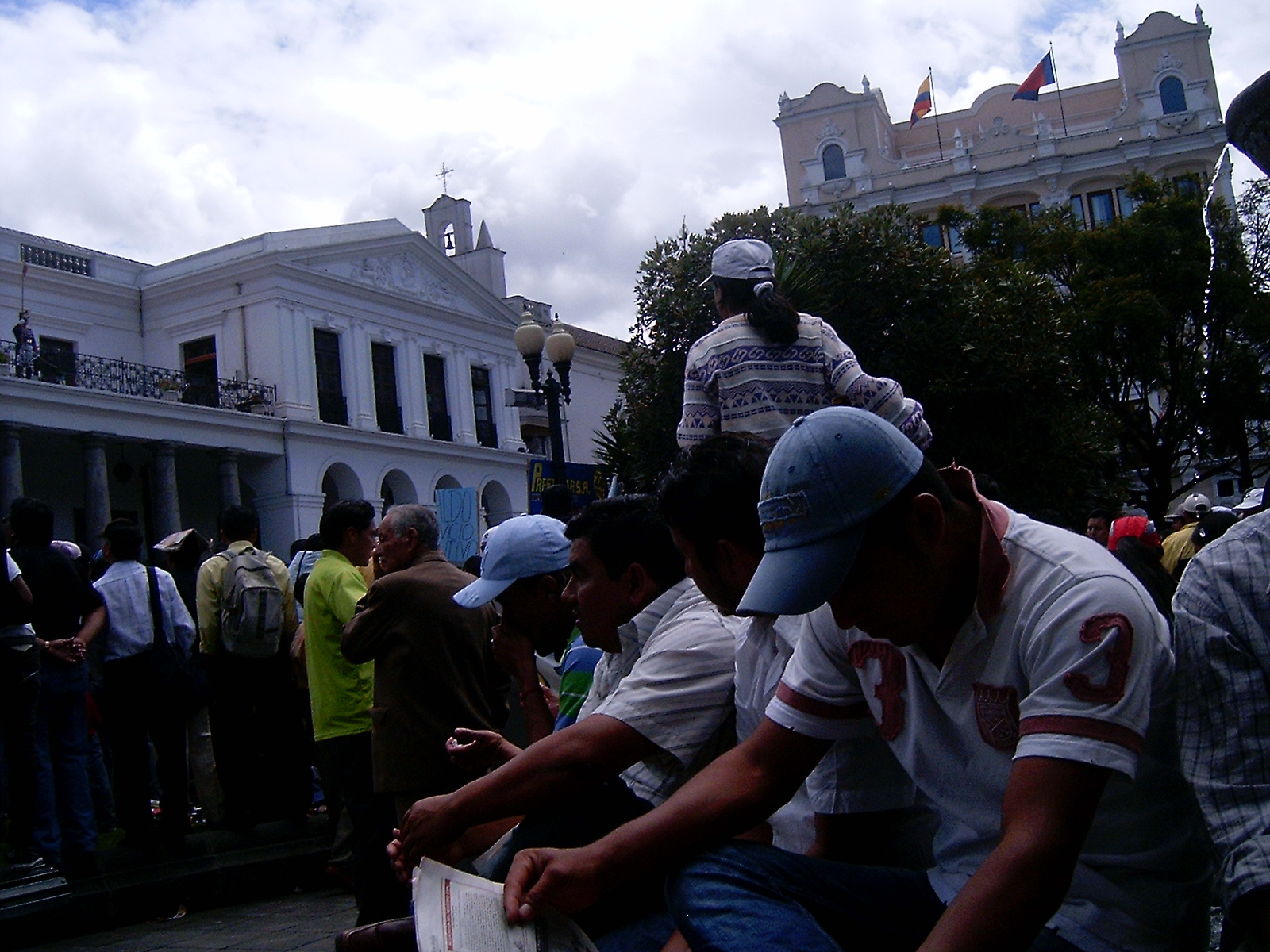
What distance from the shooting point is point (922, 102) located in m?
49.3

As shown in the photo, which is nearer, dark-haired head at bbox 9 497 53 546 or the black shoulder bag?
dark-haired head at bbox 9 497 53 546

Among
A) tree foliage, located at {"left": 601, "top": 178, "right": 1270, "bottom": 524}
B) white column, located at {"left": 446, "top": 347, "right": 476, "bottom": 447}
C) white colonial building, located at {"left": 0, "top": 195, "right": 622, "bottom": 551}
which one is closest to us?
tree foliage, located at {"left": 601, "top": 178, "right": 1270, "bottom": 524}

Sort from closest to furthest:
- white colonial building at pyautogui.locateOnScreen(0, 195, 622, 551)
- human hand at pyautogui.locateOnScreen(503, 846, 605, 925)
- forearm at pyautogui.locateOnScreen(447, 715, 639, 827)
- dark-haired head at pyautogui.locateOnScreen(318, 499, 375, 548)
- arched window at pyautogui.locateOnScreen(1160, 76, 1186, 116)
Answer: human hand at pyautogui.locateOnScreen(503, 846, 605, 925)
forearm at pyautogui.locateOnScreen(447, 715, 639, 827)
dark-haired head at pyautogui.locateOnScreen(318, 499, 375, 548)
white colonial building at pyautogui.locateOnScreen(0, 195, 622, 551)
arched window at pyautogui.locateOnScreen(1160, 76, 1186, 116)

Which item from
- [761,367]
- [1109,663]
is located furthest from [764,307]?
[1109,663]

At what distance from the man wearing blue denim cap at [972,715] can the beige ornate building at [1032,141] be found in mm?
42091

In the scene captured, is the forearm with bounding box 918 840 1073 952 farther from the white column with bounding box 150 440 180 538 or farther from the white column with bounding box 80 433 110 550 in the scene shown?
the white column with bounding box 150 440 180 538

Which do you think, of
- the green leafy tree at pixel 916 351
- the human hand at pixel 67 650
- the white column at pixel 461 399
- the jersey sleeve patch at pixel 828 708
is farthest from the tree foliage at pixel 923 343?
the white column at pixel 461 399

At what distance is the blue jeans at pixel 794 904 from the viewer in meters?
1.79

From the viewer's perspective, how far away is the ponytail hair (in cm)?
374

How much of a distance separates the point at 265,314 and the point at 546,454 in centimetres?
1338

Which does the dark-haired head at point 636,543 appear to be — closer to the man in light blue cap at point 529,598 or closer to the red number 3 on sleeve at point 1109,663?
the man in light blue cap at point 529,598

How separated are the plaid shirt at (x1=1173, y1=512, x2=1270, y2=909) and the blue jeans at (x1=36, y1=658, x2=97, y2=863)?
5.64m

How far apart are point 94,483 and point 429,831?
2324 cm

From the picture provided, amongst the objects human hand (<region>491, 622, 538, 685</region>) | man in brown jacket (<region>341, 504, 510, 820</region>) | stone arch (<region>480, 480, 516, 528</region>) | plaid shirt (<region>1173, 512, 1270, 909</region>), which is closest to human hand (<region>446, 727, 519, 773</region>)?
human hand (<region>491, 622, 538, 685</region>)
